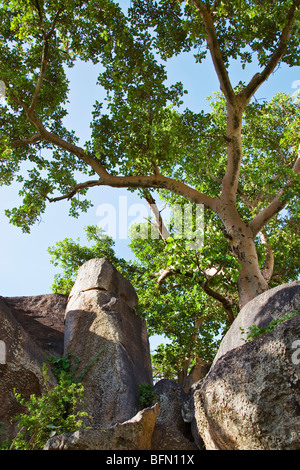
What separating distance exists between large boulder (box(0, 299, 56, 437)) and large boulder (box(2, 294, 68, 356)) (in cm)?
153

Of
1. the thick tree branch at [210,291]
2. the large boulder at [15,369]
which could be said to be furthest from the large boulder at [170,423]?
the thick tree branch at [210,291]

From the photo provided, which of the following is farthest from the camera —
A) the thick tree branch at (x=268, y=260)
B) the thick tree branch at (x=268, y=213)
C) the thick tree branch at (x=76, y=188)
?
the thick tree branch at (x=268, y=260)

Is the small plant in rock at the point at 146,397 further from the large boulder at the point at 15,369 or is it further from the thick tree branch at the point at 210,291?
the thick tree branch at the point at 210,291

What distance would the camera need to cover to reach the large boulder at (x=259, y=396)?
4.27 m

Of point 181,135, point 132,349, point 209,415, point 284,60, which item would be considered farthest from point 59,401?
point 284,60

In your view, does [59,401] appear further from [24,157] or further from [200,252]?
[24,157]

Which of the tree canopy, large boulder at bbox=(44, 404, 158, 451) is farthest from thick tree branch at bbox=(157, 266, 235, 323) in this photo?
large boulder at bbox=(44, 404, 158, 451)

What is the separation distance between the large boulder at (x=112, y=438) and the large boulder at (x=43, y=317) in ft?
14.9

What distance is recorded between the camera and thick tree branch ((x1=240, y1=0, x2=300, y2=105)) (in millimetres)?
11414

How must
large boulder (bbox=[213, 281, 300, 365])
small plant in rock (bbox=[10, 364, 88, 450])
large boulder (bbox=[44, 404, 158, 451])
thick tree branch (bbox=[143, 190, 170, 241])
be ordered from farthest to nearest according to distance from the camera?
thick tree branch (bbox=[143, 190, 170, 241])
large boulder (bbox=[213, 281, 300, 365])
small plant in rock (bbox=[10, 364, 88, 450])
large boulder (bbox=[44, 404, 158, 451])

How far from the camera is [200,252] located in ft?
34.6

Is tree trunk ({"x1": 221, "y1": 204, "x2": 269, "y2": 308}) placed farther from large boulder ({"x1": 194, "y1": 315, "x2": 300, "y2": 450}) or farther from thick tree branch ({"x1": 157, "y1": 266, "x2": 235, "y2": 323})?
large boulder ({"x1": 194, "y1": 315, "x2": 300, "y2": 450})

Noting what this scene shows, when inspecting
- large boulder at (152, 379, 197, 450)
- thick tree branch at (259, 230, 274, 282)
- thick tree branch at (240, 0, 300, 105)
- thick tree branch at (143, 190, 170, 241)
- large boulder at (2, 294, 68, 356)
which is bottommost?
large boulder at (152, 379, 197, 450)

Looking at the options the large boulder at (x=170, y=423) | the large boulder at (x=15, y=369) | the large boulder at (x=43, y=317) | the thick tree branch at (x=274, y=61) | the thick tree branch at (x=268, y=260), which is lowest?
the large boulder at (x=170, y=423)
